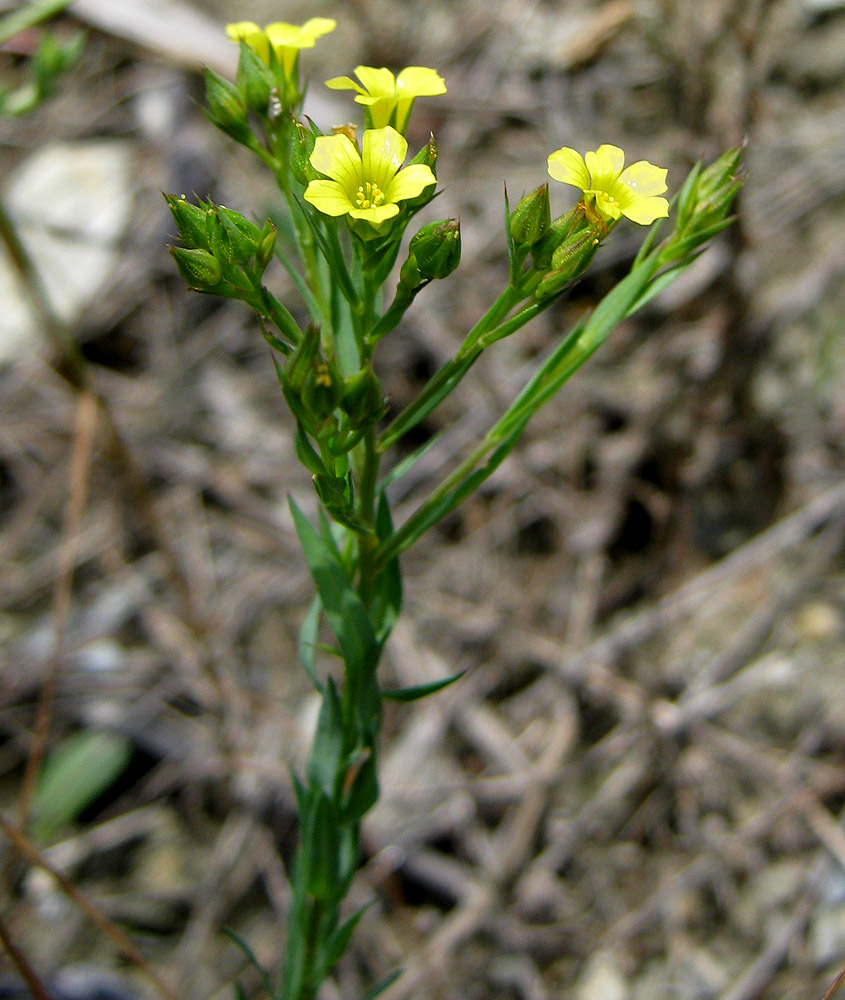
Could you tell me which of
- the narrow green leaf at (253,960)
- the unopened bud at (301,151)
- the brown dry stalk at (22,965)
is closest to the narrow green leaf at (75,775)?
the brown dry stalk at (22,965)

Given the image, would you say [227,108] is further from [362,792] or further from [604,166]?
[362,792]

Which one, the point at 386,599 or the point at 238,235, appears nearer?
the point at 238,235

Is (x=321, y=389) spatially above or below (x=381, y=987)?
above

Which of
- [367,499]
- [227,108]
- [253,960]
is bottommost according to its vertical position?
[253,960]

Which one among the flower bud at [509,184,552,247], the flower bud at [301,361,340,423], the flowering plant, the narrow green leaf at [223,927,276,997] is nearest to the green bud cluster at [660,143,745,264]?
the flowering plant

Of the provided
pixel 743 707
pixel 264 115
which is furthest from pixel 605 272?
pixel 264 115

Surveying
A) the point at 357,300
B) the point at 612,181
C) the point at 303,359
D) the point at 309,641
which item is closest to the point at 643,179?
the point at 612,181

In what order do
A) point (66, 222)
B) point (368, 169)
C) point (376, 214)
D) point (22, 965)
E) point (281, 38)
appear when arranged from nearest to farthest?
point (376, 214), point (368, 169), point (281, 38), point (22, 965), point (66, 222)

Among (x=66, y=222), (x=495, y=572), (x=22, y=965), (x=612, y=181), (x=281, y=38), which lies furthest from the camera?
(x=66, y=222)
